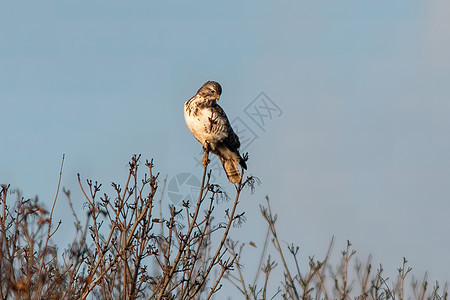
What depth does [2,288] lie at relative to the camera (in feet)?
18.9

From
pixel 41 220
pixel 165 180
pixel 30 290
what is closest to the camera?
pixel 30 290

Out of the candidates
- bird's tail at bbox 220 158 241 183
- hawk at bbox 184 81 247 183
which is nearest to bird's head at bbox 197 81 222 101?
hawk at bbox 184 81 247 183

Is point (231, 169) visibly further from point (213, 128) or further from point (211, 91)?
point (211, 91)

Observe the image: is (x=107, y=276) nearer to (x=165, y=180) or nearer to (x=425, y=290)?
(x=165, y=180)

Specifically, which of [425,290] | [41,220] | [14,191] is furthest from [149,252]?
[425,290]

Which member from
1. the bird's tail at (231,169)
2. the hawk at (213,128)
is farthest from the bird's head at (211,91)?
the bird's tail at (231,169)

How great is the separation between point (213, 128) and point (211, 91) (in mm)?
563

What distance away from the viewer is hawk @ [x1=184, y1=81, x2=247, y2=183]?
10.6 m

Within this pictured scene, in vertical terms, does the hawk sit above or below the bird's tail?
above

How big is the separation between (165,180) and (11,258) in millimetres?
1928

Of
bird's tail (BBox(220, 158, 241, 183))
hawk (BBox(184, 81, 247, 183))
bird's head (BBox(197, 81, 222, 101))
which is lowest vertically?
bird's tail (BBox(220, 158, 241, 183))

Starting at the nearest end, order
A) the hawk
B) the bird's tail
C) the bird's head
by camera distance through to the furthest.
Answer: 1. the hawk
2. the bird's head
3. the bird's tail

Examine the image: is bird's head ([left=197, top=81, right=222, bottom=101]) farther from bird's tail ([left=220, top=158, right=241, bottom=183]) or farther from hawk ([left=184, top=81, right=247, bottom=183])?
bird's tail ([left=220, top=158, right=241, bottom=183])

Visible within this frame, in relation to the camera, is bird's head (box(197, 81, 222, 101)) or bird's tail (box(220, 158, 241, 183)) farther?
bird's tail (box(220, 158, 241, 183))
